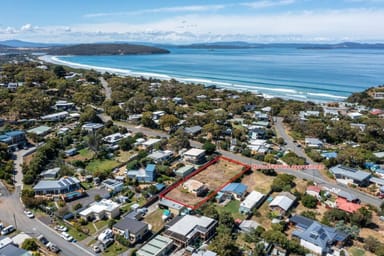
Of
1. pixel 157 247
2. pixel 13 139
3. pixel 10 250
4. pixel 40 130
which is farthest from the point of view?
pixel 40 130

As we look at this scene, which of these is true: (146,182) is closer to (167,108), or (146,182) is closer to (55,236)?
Result: (55,236)

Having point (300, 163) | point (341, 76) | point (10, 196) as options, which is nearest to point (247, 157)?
point (300, 163)

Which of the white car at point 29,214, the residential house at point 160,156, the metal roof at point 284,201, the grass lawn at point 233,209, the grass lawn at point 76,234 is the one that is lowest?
the grass lawn at point 233,209

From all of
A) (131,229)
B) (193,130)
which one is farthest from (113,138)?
(131,229)

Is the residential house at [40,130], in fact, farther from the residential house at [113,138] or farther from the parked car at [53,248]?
the parked car at [53,248]

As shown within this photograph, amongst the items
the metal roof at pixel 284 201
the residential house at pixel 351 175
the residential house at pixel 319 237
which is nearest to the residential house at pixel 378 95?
the residential house at pixel 351 175

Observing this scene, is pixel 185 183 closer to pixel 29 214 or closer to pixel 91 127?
pixel 29 214
